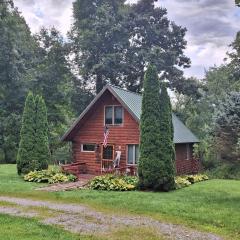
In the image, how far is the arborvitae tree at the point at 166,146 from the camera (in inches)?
776

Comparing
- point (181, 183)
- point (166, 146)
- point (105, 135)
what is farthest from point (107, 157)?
→ point (166, 146)

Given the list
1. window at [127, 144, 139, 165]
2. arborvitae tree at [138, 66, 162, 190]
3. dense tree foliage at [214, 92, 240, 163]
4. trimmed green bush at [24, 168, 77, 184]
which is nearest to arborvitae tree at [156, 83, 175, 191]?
arborvitae tree at [138, 66, 162, 190]

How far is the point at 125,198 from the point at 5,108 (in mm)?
27356

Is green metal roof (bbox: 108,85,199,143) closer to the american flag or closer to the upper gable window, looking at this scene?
the upper gable window

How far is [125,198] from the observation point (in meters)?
16.7

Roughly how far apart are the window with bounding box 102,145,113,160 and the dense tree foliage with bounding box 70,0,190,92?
54.8ft

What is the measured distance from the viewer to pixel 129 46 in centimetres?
4559

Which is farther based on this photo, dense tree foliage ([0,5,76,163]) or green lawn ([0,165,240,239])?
dense tree foliage ([0,5,76,163])

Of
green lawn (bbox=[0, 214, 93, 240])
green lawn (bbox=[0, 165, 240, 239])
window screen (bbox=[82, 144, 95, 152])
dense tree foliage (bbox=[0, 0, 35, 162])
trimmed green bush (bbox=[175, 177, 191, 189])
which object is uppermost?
dense tree foliage (bbox=[0, 0, 35, 162])

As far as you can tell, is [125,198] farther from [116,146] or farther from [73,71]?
[73,71]

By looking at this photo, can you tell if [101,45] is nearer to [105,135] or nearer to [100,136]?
[100,136]

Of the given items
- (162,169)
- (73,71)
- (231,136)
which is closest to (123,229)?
(231,136)

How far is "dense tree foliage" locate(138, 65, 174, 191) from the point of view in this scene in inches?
778

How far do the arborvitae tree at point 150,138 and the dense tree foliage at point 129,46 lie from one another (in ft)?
74.3
